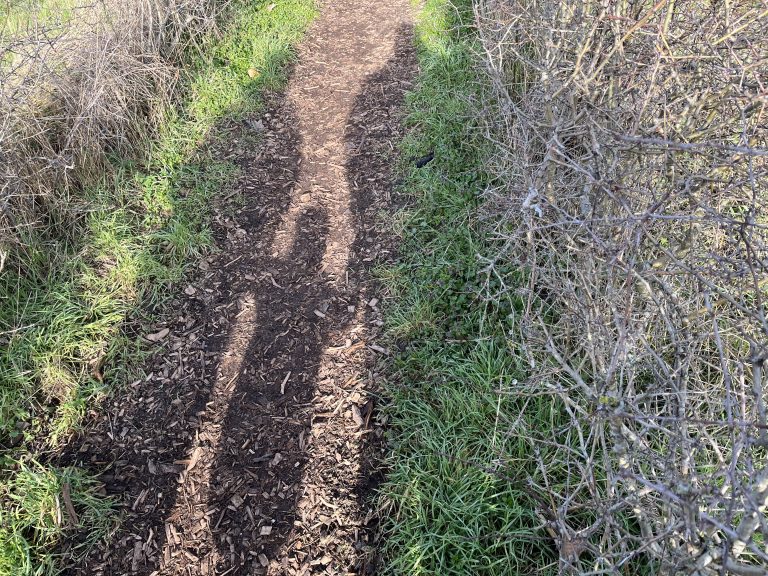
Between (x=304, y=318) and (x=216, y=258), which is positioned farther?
(x=216, y=258)

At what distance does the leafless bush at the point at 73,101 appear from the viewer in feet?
13.1

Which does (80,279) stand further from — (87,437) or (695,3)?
(695,3)

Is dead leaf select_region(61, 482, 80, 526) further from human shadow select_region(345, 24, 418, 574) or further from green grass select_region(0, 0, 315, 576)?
human shadow select_region(345, 24, 418, 574)

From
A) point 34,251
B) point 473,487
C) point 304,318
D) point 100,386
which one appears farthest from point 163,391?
point 473,487

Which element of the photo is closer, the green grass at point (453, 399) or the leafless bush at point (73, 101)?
the green grass at point (453, 399)

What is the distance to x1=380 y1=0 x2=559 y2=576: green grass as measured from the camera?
256 centimetres

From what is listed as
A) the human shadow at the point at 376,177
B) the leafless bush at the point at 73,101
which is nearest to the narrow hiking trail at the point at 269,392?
the human shadow at the point at 376,177

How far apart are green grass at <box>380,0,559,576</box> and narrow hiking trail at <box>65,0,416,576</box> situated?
0.20 meters

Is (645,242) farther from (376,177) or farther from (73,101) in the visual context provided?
(73,101)

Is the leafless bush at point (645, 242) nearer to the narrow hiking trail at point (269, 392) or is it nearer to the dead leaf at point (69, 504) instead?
the narrow hiking trail at point (269, 392)

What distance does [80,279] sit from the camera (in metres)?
3.96

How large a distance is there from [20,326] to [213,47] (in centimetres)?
395

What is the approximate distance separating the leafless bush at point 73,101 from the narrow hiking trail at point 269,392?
0.96 m

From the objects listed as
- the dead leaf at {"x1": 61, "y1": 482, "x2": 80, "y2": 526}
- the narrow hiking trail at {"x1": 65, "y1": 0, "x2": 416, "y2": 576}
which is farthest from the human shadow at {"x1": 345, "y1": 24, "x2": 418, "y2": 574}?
the dead leaf at {"x1": 61, "y1": 482, "x2": 80, "y2": 526}
